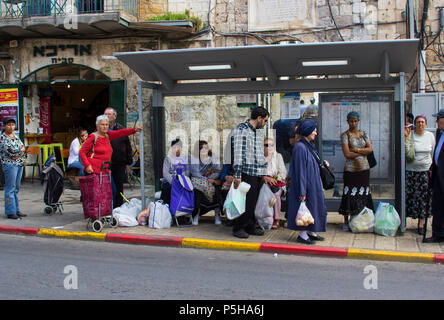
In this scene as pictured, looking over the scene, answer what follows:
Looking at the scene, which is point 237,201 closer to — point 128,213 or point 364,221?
point 364,221

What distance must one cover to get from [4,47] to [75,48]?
2311 mm

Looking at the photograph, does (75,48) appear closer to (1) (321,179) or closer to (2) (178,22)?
(2) (178,22)

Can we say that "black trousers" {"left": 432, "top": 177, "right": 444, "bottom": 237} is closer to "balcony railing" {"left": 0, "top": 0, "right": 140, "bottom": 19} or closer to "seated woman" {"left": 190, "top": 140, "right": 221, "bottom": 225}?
"seated woman" {"left": 190, "top": 140, "right": 221, "bottom": 225}

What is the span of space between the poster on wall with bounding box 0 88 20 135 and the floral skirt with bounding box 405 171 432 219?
448 inches

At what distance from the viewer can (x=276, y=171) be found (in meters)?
8.39

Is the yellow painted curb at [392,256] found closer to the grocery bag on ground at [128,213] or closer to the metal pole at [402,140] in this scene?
the metal pole at [402,140]

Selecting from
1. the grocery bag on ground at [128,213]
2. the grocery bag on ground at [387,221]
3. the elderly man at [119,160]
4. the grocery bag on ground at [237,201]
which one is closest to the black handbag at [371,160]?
the grocery bag on ground at [387,221]

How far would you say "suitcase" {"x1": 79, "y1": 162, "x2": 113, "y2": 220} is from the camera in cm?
779

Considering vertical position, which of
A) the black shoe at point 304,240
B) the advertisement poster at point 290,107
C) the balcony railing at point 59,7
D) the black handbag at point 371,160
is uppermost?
the balcony railing at point 59,7

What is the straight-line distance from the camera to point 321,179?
7.33 m

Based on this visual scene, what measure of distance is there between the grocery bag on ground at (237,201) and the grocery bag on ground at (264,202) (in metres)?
0.46

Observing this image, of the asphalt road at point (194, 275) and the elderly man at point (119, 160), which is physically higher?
the elderly man at point (119, 160)

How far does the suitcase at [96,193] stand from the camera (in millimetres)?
7785
